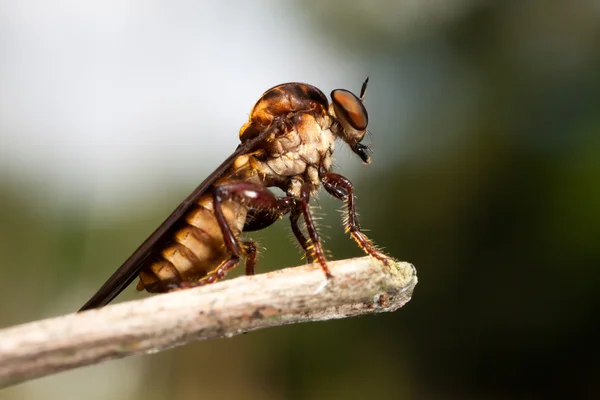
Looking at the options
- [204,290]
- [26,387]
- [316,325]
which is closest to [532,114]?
[316,325]

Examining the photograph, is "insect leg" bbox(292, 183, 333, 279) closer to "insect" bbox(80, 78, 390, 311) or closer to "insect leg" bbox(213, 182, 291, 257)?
"insect" bbox(80, 78, 390, 311)

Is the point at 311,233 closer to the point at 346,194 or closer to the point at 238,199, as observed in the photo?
the point at 238,199

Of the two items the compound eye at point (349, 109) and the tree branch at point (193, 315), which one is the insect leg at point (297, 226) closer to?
the compound eye at point (349, 109)

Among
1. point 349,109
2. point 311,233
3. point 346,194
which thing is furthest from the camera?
point 349,109

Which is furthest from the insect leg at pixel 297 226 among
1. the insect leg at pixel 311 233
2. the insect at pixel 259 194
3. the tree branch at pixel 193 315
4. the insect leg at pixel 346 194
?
the tree branch at pixel 193 315

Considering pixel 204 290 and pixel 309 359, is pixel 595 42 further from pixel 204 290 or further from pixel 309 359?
pixel 204 290

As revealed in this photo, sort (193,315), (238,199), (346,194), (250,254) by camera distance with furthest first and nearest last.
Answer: (346,194), (250,254), (238,199), (193,315)

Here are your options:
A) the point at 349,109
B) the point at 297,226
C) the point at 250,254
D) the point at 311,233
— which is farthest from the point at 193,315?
the point at 349,109

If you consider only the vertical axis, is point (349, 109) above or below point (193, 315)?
above
